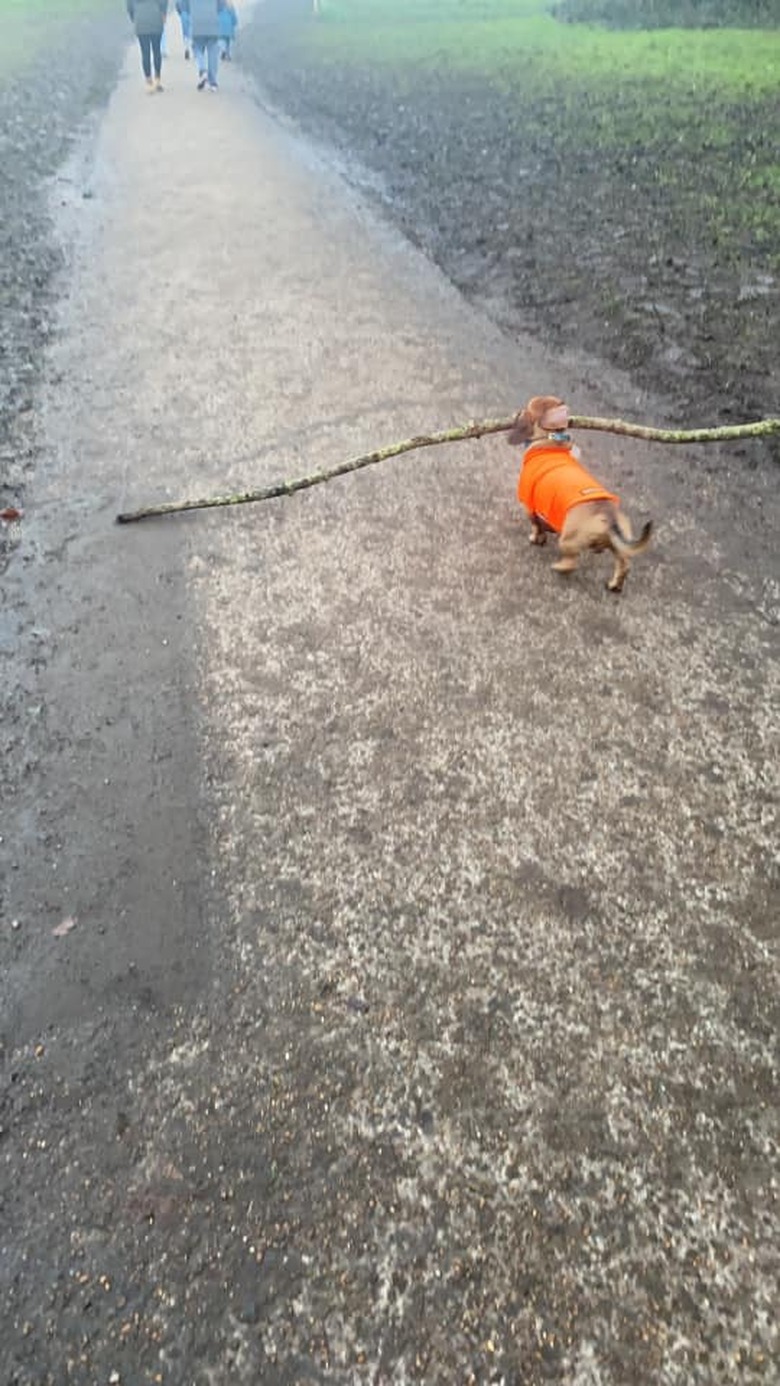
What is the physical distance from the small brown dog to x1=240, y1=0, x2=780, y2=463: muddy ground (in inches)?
64.0

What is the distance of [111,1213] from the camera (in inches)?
86.0

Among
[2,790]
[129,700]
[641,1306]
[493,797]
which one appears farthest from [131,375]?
[641,1306]

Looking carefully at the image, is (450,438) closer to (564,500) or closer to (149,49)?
(564,500)

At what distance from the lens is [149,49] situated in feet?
51.9

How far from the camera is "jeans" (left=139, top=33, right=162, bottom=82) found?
50.6ft

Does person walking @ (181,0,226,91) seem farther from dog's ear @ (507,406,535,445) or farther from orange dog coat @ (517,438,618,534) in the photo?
orange dog coat @ (517,438,618,534)

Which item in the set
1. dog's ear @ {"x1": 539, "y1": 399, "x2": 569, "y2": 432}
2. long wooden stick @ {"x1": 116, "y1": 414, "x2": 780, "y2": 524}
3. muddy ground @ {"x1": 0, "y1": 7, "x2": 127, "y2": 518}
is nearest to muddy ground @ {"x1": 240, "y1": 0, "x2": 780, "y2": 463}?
long wooden stick @ {"x1": 116, "y1": 414, "x2": 780, "y2": 524}

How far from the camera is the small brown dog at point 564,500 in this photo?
3846 millimetres

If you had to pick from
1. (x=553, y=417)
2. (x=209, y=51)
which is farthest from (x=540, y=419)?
(x=209, y=51)

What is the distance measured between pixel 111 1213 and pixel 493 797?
1.71m

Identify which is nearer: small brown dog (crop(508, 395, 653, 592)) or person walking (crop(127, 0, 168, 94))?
small brown dog (crop(508, 395, 653, 592))

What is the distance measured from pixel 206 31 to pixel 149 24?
1.13m

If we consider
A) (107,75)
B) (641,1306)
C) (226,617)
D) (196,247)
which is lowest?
(641,1306)

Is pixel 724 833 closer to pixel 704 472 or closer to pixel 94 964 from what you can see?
pixel 94 964
